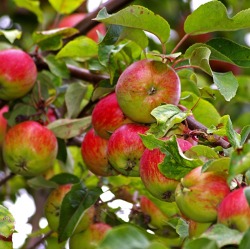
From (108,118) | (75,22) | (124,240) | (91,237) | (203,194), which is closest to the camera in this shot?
(124,240)

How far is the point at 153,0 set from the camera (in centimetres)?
264

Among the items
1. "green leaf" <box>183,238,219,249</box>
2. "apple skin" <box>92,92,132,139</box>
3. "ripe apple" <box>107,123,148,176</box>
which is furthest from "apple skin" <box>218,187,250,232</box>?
"apple skin" <box>92,92,132,139</box>

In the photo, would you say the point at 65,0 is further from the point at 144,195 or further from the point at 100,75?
the point at 144,195

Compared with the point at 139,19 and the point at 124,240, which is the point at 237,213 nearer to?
the point at 124,240

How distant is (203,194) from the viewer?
0.98m

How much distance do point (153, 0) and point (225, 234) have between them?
74.9 inches

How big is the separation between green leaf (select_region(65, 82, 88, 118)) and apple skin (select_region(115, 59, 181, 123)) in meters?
0.39

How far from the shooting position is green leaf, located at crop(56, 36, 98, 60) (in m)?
1.59

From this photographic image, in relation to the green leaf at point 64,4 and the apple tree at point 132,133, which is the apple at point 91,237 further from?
the green leaf at point 64,4

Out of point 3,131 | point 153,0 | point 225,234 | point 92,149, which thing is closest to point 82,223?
point 92,149

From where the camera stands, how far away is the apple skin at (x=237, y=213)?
0.88 metres

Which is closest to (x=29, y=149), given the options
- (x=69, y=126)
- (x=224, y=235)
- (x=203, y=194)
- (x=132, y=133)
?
(x=69, y=126)

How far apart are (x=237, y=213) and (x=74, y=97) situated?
0.86 m

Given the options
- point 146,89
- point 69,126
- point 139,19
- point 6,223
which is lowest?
point 69,126
